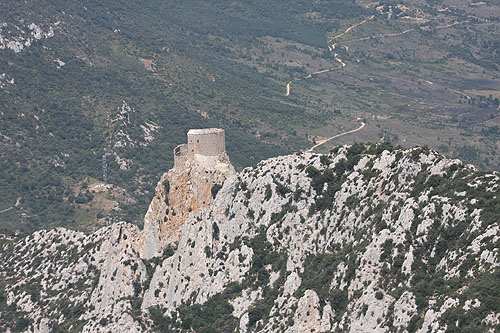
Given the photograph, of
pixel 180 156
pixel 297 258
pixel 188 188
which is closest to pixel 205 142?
pixel 180 156

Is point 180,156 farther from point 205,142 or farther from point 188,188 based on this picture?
point 188,188

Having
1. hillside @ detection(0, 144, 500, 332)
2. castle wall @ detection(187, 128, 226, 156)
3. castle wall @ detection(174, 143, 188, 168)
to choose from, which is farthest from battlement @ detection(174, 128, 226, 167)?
hillside @ detection(0, 144, 500, 332)

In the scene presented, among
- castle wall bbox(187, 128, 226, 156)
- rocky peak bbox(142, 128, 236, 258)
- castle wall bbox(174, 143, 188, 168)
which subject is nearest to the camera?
rocky peak bbox(142, 128, 236, 258)

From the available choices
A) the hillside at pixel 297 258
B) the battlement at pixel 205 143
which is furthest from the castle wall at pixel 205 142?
Answer: the hillside at pixel 297 258

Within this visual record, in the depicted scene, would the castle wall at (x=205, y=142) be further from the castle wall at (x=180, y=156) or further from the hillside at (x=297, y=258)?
the hillside at (x=297, y=258)

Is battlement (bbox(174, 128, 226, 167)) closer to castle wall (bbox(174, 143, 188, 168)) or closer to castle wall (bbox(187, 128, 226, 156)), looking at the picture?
castle wall (bbox(187, 128, 226, 156))
